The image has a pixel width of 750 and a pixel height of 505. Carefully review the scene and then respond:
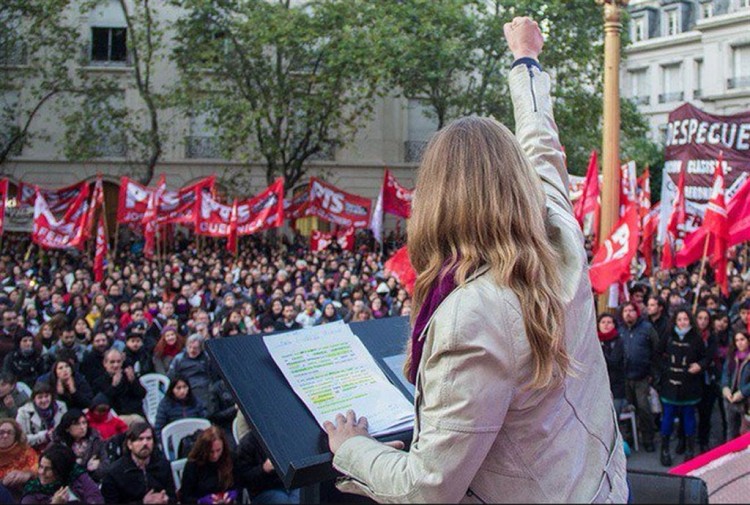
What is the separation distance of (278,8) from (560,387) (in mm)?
21517

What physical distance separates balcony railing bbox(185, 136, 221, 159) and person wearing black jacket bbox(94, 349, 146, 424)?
19894 mm

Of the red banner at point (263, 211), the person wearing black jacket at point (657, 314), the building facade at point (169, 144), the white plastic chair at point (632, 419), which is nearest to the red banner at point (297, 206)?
the red banner at point (263, 211)

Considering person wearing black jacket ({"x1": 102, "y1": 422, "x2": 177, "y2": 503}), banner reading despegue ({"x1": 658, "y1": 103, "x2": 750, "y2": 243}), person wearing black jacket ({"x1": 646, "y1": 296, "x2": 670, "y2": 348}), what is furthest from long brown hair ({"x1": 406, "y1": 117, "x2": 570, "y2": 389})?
banner reading despegue ({"x1": 658, "y1": 103, "x2": 750, "y2": 243})

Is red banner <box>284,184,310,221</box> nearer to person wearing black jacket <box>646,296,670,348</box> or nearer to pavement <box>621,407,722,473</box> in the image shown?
person wearing black jacket <box>646,296,670,348</box>

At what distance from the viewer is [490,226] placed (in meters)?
1.44

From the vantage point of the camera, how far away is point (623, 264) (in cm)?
899

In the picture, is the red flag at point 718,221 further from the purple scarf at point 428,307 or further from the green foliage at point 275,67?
the green foliage at point 275,67

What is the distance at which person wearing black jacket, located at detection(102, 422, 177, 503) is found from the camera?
5.18m

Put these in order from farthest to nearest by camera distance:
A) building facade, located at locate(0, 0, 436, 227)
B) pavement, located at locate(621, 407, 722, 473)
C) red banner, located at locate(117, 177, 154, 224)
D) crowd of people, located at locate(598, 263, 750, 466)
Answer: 1. building facade, located at locate(0, 0, 436, 227)
2. red banner, located at locate(117, 177, 154, 224)
3. crowd of people, located at locate(598, 263, 750, 466)
4. pavement, located at locate(621, 407, 722, 473)

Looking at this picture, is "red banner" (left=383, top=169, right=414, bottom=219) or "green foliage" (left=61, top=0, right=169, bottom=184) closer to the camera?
"red banner" (left=383, top=169, right=414, bottom=219)

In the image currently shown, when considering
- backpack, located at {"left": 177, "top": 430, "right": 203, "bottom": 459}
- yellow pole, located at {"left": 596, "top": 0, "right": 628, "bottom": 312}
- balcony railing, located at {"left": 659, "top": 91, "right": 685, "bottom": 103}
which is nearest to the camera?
backpack, located at {"left": 177, "top": 430, "right": 203, "bottom": 459}

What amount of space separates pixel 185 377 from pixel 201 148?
2076cm

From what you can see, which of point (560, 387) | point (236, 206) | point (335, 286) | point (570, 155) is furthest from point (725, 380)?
point (570, 155)

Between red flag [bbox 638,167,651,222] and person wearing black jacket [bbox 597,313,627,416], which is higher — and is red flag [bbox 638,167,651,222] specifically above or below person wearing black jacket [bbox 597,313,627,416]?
above
